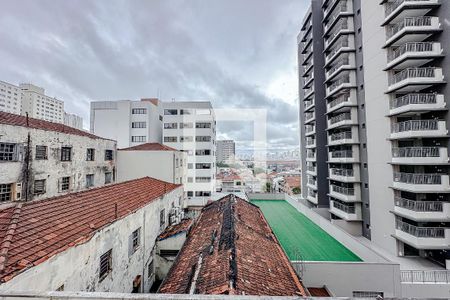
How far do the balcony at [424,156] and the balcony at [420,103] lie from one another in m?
2.48

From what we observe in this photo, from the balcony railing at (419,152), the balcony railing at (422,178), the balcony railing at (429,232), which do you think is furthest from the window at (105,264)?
the balcony railing at (419,152)

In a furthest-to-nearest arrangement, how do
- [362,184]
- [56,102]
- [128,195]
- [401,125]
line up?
[56,102]
[362,184]
[401,125]
[128,195]

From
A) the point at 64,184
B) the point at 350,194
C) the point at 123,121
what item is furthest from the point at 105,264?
the point at 123,121

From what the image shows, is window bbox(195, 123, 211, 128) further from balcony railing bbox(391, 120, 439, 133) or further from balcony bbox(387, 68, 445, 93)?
balcony railing bbox(391, 120, 439, 133)

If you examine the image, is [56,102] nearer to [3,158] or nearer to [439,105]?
[3,158]

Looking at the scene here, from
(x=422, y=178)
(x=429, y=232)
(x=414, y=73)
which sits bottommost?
(x=429, y=232)

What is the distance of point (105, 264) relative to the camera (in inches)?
307

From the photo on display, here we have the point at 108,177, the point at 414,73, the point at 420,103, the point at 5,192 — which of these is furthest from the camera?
the point at 108,177

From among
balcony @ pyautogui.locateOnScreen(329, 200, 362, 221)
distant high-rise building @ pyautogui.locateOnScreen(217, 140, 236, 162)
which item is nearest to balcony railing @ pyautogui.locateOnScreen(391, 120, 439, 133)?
balcony @ pyautogui.locateOnScreen(329, 200, 362, 221)

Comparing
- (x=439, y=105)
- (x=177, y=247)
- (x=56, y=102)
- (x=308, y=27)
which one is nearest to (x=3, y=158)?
(x=177, y=247)

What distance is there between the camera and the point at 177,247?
12266mm

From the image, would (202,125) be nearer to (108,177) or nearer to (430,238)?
(108,177)

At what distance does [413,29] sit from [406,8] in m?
1.62

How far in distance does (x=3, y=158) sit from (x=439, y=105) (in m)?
27.0
